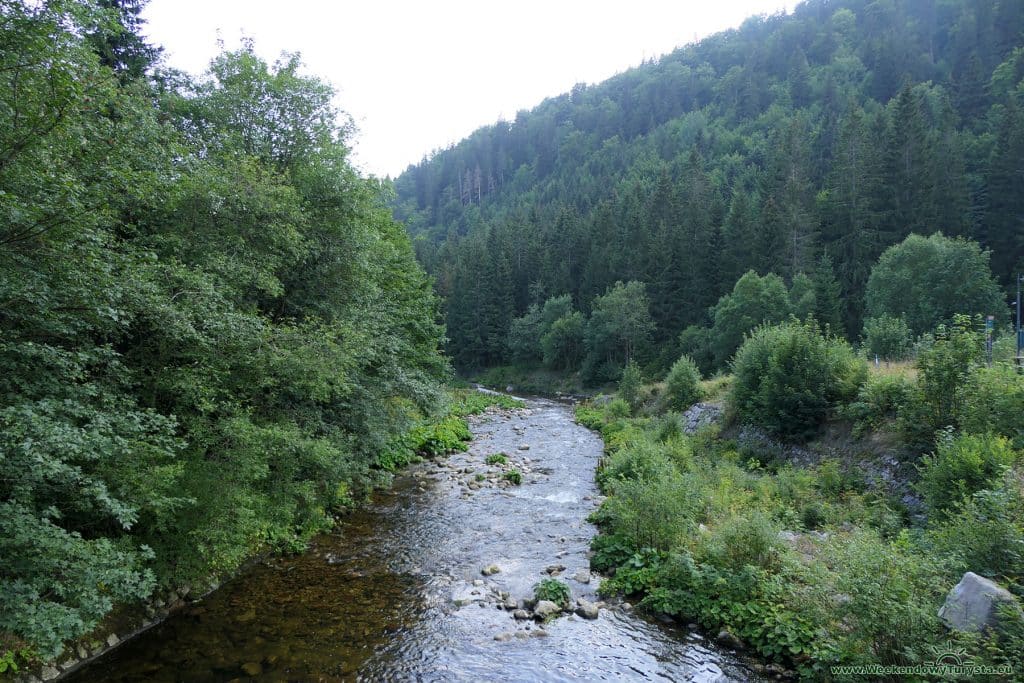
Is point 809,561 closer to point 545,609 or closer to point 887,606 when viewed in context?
point 887,606

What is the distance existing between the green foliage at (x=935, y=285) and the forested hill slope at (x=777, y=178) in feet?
25.3

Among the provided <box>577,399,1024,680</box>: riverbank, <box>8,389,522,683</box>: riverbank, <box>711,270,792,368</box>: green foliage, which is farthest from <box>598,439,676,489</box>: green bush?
<box>711,270,792,368</box>: green foliage

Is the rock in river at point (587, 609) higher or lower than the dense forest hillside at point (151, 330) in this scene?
lower

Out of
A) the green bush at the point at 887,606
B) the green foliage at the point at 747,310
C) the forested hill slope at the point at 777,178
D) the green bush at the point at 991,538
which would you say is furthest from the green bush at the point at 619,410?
the green bush at the point at 887,606

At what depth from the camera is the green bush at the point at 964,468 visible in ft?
32.6

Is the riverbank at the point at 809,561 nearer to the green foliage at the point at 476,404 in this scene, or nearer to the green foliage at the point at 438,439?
the green foliage at the point at 438,439

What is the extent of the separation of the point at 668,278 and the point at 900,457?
4819 cm

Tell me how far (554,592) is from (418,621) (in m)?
2.64

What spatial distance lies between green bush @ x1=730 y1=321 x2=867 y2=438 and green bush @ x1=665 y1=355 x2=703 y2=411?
7.09m

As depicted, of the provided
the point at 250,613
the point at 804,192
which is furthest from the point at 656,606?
the point at 804,192

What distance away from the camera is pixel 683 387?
2898 cm

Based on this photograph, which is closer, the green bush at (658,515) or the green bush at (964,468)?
the green bush at (964,468)

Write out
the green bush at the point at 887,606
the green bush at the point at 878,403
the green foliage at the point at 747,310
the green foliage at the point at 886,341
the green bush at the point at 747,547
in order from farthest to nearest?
the green foliage at the point at 747,310 < the green foliage at the point at 886,341 < the green bush at the point at 878,403 < the green bush at the point at 747,547 < the green bush at the point at 887,606

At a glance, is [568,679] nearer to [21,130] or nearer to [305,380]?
[305,380]
